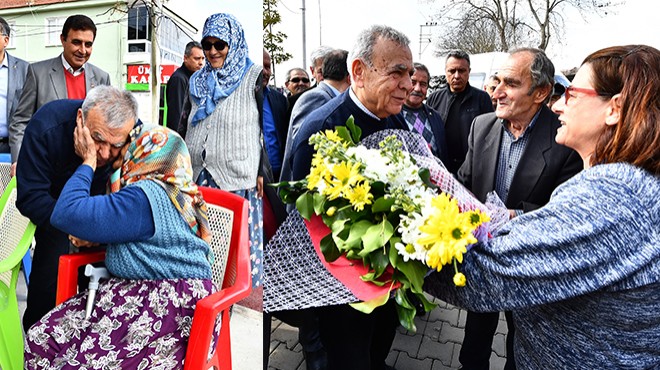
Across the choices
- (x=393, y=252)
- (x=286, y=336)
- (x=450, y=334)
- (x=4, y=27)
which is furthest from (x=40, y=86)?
(x=450, y=334)

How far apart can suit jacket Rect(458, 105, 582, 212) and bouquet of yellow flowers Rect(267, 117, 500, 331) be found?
0.81m

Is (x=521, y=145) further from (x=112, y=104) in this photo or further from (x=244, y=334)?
(x=112, y=104)

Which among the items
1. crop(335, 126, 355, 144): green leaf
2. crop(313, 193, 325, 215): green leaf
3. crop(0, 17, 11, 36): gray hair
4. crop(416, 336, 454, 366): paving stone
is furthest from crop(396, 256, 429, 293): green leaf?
crop(416, 336, 454, 366): paving stone

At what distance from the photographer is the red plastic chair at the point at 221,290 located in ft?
4.61

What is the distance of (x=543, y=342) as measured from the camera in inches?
50.7

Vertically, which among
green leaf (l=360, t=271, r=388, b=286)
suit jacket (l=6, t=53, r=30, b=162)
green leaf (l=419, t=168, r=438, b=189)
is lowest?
green leaf (l=360, t=271, r=388, b=286)

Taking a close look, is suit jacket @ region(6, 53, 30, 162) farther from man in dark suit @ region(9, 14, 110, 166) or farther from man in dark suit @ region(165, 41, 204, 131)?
man in dark suit @ region(165, 41, 204, 131)

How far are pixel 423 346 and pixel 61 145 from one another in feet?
7.11

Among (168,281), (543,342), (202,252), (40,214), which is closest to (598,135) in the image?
(543,342)

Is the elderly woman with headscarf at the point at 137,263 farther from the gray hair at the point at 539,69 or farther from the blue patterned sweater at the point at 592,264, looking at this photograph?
the gray hair at the point at 539,69

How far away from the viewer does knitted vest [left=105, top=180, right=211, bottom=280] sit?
140 cm

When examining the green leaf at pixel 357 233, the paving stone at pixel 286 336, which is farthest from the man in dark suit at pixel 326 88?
the green leaf at pixel 357 233

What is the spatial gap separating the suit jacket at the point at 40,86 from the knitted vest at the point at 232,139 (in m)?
0.34

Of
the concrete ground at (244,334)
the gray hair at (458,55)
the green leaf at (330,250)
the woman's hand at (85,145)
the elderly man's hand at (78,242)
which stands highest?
the gray hair at (458,55)
